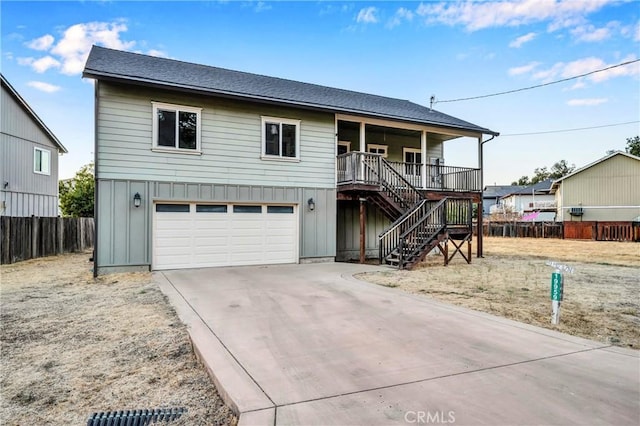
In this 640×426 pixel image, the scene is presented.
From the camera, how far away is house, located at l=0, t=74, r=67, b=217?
16.3 meters

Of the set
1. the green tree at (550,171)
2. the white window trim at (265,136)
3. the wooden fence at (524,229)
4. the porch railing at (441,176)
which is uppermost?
the green tree at (550,171)

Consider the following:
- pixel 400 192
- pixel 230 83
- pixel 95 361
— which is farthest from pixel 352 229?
pixel 95 361

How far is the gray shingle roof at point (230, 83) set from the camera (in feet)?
31.7

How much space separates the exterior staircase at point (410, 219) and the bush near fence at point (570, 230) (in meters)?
12.5

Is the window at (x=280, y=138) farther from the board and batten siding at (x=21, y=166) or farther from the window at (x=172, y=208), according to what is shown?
the board and batten siding at (x=21, y=166)

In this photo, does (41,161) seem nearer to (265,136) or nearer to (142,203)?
(142,203)

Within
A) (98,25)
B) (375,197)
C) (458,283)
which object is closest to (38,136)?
(98,25)

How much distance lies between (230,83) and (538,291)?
10.1 metres

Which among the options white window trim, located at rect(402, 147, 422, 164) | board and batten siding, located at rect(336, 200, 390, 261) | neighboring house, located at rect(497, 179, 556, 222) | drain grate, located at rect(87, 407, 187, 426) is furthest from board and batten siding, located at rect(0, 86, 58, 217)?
neighboring house, located at rect(497, 179, 556, 222)

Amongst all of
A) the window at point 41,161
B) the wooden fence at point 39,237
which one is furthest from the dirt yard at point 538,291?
the window at point 41,161

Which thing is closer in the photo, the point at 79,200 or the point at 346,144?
the point at 346,144

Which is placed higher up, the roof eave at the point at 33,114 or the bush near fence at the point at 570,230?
the roof eave at the point at 33,114

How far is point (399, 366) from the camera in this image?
3.56 metres

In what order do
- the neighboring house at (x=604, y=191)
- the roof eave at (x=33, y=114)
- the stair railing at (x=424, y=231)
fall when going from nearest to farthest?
the stair railing at (x=424, y=231) < the roof eave at (x=33, y=114) < the neighboring house at (x=604, y=191)
